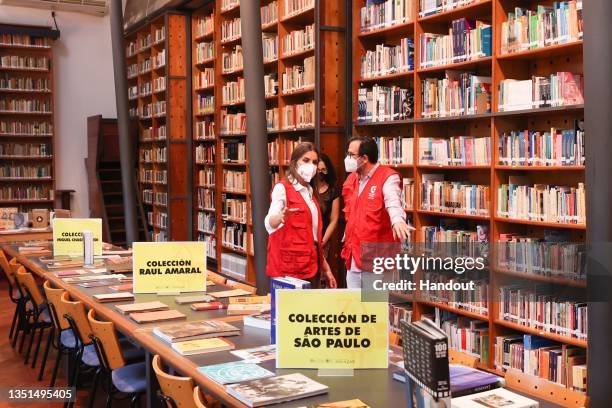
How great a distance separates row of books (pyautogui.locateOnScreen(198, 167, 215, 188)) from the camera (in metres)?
9.63

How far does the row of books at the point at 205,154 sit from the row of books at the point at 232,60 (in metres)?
1.16

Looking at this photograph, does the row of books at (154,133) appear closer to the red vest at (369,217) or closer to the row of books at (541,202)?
the red vest at (369,217)

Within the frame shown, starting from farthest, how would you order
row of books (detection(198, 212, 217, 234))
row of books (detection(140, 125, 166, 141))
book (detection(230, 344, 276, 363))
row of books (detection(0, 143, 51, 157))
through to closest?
row of books (detection(0, 143, 51, 157)) → row of books (detection(140, 125, 166, 141)) → row of books (detection(198, 212, 217, 234)) → book (detection(230, 344, 276, 363))

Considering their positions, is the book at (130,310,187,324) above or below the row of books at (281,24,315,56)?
below

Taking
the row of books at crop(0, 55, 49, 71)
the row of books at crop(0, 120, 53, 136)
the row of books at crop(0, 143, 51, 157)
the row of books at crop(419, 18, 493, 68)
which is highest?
the row of books at crop(0, 55, 49, 71)

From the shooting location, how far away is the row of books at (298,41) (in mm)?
→ 6797

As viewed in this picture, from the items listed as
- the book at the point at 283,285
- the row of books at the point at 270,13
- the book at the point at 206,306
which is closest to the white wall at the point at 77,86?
the row of books at the point at 270,13

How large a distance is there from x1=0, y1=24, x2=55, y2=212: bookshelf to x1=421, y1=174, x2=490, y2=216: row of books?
26.9 ft

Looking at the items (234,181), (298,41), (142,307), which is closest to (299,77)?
(298,41)

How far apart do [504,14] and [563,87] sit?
782 mm

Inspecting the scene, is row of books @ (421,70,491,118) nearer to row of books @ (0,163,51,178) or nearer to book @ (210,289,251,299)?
book @ (210,289,251,299)

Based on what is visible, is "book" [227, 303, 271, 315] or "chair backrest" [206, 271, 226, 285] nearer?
"book" [227, 303, 271, 315]

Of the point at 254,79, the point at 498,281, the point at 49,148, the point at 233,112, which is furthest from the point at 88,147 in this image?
the point at 498,281

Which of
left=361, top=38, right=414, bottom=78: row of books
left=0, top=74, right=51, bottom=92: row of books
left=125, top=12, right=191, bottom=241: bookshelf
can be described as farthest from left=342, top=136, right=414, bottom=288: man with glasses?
left=0, top=74, right=51, bottom=92: row of books
